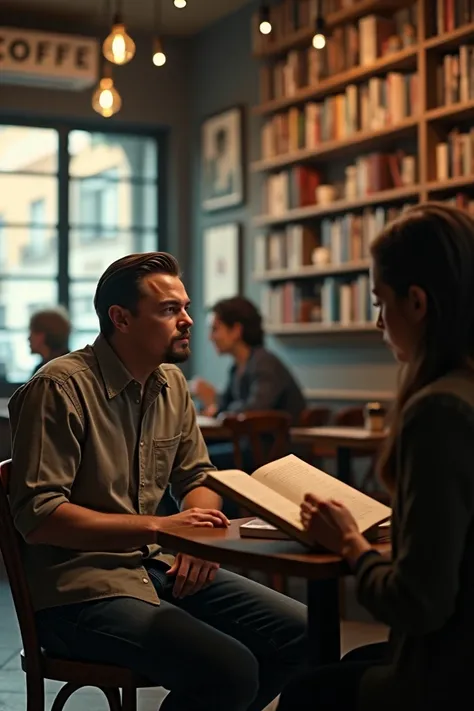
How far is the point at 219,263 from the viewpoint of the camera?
318 inches

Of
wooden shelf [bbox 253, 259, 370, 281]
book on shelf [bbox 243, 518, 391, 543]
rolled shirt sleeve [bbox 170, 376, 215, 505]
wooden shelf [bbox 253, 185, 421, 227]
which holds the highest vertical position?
wooden shelf [bbox 253, 185, 421, 227]

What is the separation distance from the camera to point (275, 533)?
1970mm

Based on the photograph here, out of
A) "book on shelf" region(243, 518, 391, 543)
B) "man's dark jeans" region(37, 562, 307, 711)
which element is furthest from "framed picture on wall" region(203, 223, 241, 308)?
"book on shelf" region(243, 518, 391, 543)

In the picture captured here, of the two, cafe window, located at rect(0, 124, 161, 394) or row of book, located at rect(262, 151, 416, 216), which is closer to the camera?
row of book, located at rect(262, 151, 416, 216)

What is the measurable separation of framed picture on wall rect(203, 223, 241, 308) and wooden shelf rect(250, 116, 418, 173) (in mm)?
682

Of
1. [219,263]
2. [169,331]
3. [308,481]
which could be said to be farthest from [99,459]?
[219,263]

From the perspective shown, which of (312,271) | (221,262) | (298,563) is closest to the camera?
(298,563)

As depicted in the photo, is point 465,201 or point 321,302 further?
point 321,302

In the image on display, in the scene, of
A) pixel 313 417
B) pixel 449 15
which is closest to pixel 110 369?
pixel 313 417

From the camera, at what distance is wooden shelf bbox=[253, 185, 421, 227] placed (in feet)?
19.4

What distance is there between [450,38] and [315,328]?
195 centimetres

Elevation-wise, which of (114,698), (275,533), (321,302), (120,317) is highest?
(321,302)

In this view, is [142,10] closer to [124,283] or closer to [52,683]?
[52,683]

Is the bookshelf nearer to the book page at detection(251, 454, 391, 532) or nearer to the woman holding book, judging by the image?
the book page at detection(251, 454, 391, 532)
